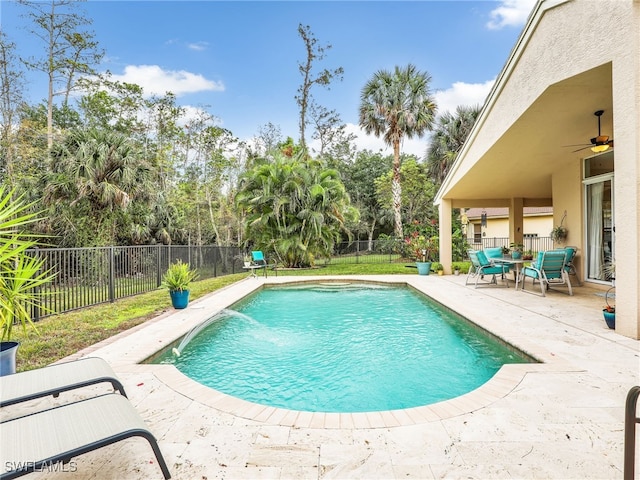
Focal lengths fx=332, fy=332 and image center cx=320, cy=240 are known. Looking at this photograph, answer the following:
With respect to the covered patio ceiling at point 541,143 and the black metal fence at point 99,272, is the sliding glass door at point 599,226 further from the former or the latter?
the black metal fence at point 99,272

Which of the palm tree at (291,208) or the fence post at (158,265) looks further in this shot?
the palm tree at (291,208)

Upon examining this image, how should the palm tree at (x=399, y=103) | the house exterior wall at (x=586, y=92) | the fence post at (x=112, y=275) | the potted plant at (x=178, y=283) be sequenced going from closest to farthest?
the house exterior wall at (x=586, y=92), the potted plant at (x=178, y=283), the fence post at (x=112, y=275), the palm tree at (x=399, y=103)

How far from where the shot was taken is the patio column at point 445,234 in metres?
12.4

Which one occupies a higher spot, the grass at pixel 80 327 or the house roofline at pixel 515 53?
the house roofline at pixel 515 53

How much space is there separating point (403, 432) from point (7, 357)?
135 inches

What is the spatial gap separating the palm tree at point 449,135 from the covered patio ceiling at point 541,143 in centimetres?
776

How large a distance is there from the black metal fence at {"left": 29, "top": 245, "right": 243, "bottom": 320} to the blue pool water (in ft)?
9.36

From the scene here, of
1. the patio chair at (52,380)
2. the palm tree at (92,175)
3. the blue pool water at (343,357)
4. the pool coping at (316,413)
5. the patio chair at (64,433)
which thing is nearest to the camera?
the patio chair at (64,433)

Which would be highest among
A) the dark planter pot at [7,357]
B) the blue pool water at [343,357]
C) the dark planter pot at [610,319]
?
the dark planter pot at [7,357]

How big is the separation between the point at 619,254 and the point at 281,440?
4.93 metres

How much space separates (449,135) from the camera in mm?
20109

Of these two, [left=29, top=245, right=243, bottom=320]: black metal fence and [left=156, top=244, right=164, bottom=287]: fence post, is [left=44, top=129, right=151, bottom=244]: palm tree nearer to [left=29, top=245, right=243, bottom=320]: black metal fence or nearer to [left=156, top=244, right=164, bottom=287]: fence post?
[left=156, top=244, right=164, bottom=287]: fence post

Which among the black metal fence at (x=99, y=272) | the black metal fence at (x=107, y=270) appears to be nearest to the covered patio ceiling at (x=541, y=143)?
the black metal fence at (x=107, y=270)

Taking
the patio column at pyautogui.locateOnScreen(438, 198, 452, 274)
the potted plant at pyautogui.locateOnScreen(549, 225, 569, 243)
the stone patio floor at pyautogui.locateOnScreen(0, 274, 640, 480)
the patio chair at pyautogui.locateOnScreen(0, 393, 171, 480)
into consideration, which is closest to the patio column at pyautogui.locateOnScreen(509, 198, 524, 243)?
the patio column at pyautogui.locateOnScreen(438, 198, 452, 274)
